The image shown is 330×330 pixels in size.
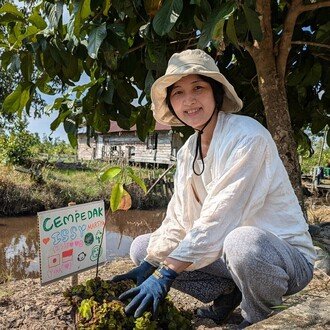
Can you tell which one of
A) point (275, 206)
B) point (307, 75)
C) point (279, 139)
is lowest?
point (275, 206)

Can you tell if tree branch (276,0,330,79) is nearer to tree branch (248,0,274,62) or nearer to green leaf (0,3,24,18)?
tree branch (248,0,274,62)

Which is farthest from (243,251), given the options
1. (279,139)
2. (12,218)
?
(12,218)

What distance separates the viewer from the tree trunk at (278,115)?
2340 millimetres

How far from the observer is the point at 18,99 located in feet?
7.91

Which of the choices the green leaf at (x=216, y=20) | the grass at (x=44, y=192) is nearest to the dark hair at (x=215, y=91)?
the green leaf at (x=216, y=20)

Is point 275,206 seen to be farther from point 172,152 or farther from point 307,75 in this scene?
point 172,152

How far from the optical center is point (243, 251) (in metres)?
1.23

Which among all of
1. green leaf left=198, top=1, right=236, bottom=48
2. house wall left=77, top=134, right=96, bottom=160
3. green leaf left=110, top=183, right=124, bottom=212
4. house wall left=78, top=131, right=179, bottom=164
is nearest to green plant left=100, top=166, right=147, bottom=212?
green leaf left=110, top=183, right=124, bottom=212

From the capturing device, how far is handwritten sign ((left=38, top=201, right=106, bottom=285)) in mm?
1874

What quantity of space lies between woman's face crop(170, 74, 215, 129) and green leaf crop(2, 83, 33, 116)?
1297 mm

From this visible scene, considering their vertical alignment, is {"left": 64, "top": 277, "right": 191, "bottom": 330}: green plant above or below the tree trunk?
below

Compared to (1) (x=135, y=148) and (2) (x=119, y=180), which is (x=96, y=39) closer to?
(2) (x=119, y=180)

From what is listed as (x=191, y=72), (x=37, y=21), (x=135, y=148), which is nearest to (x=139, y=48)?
(x=37, y=21)

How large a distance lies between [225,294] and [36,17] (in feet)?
5.67
